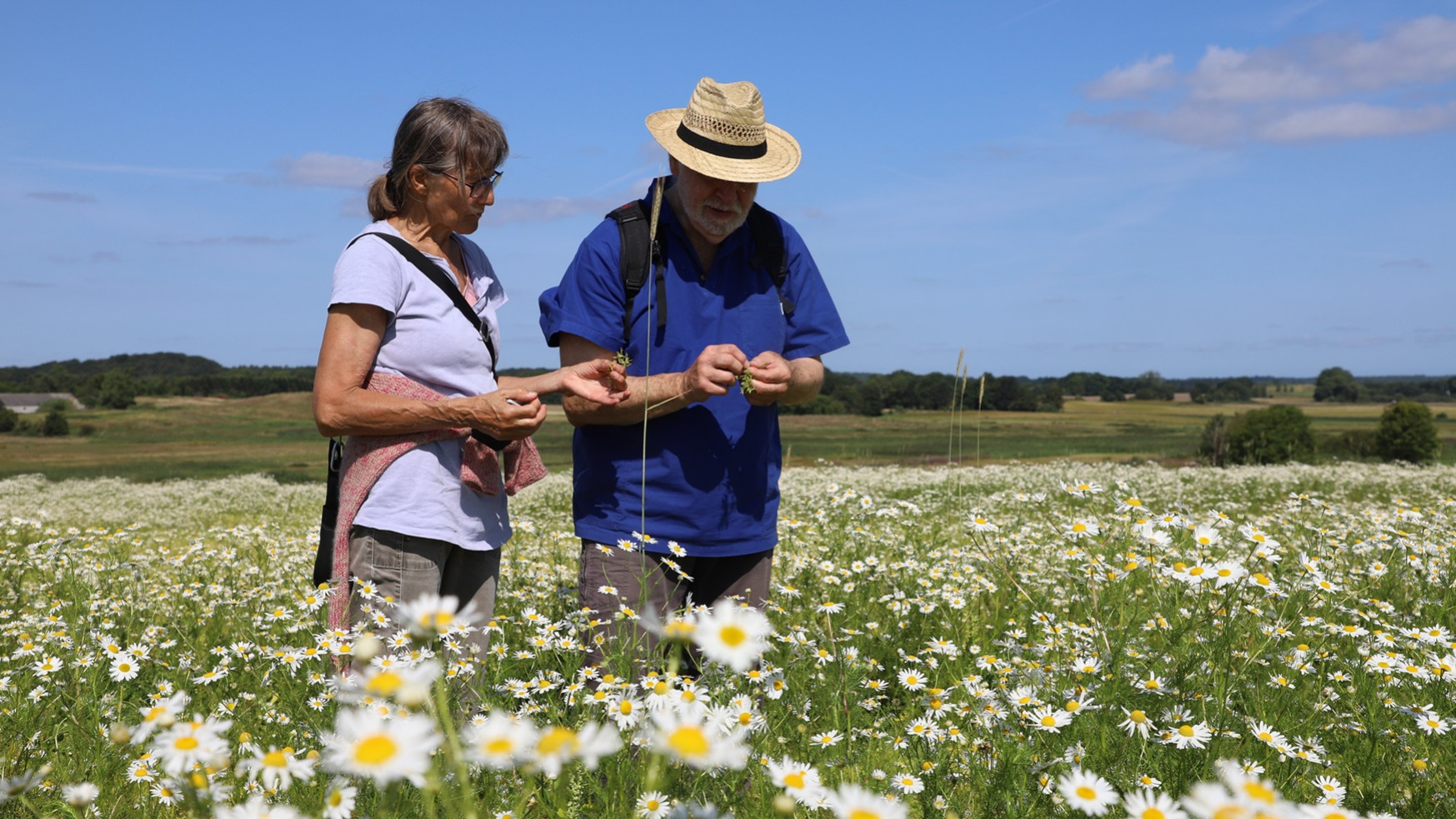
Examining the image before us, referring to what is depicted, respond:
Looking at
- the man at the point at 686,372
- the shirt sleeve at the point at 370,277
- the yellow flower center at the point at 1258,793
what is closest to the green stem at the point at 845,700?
the man at the point at 686,372

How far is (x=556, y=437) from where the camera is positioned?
6744 cm

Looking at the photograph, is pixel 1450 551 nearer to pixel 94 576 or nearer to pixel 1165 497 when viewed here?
pixel 1165 497

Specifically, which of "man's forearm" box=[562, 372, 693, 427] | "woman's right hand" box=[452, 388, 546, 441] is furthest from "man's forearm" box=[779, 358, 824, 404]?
"woman's right hand" box=[452, 388, 546, 441]

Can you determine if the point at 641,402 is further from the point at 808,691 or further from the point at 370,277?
the point at 808,691

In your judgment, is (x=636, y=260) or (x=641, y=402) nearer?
(x=641, y=402)

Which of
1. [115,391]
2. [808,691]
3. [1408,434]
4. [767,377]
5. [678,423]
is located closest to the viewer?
[767,377]

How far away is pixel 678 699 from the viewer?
5.85 feet

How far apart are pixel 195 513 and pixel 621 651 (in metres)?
12.9

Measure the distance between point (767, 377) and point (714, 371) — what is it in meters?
0.28

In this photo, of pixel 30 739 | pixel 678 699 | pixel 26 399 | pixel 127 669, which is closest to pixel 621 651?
pixel 678 699

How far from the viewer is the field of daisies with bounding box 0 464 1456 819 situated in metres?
1.26

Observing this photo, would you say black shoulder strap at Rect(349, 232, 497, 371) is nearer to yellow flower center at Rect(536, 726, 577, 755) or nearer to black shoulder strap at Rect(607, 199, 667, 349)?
black shoulder strap at Rect(607, 199, 667, 349)

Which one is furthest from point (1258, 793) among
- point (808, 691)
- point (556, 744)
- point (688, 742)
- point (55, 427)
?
point (55, 427)

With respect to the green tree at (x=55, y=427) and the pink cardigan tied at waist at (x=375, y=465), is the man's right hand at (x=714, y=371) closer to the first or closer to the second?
the pink cardigan tied at waist at (x=375, y=465)
